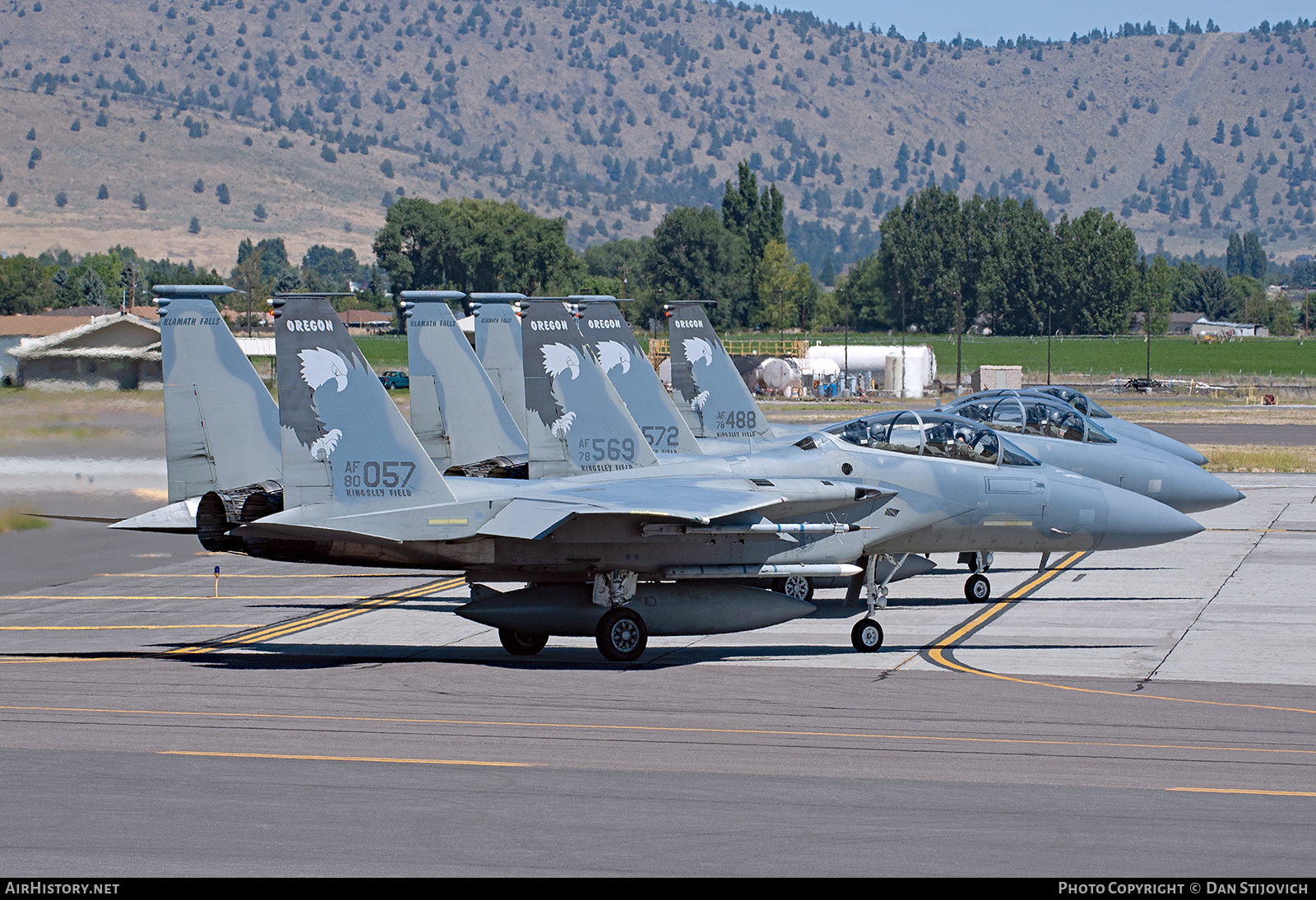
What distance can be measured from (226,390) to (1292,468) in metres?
40.3

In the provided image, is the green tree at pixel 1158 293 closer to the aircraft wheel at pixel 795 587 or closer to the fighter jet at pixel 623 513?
the aircraft wheel at pixel 795 587

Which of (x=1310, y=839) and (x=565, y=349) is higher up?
(x=565, y=349)

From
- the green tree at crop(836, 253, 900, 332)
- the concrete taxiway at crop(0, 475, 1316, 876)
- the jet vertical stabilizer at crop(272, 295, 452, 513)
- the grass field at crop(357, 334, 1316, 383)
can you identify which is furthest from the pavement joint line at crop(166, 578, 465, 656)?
the green tree at crop(836, 253, 900, 332)

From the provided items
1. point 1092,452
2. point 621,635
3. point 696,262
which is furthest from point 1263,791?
point 696,262

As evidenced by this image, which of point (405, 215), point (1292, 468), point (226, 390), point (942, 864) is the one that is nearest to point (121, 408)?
point (226, 390)

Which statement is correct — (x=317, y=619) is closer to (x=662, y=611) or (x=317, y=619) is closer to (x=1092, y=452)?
(x=662, y=611)

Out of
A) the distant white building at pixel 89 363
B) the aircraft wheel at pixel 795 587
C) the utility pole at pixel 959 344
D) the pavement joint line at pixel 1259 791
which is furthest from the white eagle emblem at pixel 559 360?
the utility pole at pixel 959 344

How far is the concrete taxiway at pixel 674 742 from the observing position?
10438 millimetres

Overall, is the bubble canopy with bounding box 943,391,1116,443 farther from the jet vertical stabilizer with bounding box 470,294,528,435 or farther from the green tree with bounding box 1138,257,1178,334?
the green tree with bounding box 1138,257,1178,334

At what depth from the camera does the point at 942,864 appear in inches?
392

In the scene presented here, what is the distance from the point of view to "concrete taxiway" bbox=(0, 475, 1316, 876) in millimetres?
10438

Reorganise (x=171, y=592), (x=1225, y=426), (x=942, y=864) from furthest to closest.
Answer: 1. (x=1225, y=426)
2. (x=171, y=592)
3. (x=942, y=864)

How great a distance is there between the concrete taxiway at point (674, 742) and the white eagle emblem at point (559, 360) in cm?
397

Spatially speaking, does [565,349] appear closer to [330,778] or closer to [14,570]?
[330,778]
